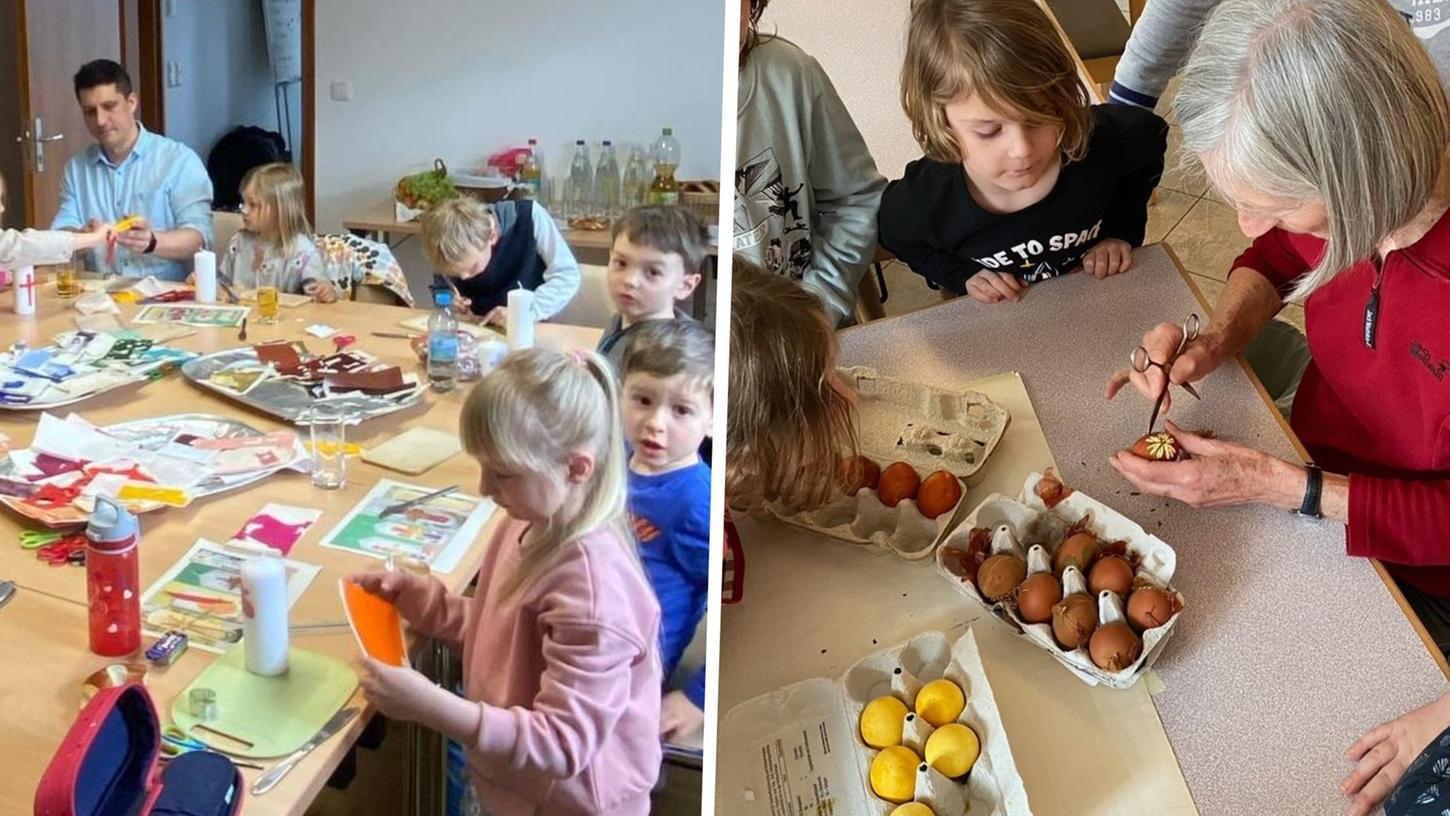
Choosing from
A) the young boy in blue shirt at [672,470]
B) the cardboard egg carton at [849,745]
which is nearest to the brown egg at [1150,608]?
the cardboard egg carton at [849,745]

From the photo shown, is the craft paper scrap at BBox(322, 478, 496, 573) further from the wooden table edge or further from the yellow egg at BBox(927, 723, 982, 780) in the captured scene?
the wooden table edge

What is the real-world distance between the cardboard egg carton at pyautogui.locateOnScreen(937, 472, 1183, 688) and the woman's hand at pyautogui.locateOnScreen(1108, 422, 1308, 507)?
0.18 feet

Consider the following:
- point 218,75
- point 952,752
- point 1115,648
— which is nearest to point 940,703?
point 952,752

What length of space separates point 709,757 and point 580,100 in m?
0.44

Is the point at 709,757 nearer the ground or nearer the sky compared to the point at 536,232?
nearer the ground

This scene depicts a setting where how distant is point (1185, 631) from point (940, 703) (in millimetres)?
225

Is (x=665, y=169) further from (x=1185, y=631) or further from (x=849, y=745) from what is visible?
(x=1185, y=631)

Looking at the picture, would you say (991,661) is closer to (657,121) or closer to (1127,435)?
(1127,435)

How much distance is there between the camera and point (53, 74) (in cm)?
78

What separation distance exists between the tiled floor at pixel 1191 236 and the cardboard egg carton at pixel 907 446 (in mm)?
749

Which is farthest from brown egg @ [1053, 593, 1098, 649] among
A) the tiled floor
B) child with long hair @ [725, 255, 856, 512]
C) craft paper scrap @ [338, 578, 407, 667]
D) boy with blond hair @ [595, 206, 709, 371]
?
the tiled floor

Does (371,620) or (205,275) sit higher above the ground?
(205,275)

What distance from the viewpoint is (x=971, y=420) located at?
1153mm

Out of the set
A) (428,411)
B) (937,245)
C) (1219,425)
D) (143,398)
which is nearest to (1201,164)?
(1219,425)
